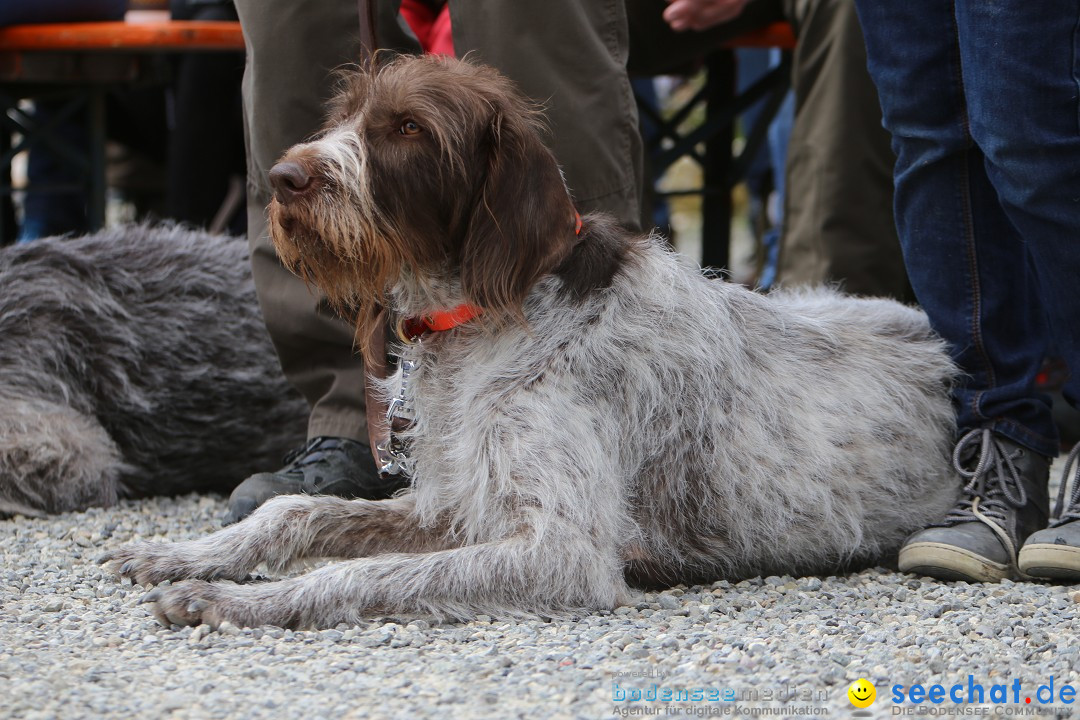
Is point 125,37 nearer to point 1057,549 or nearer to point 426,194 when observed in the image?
point 426,194

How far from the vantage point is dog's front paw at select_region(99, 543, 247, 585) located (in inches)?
129

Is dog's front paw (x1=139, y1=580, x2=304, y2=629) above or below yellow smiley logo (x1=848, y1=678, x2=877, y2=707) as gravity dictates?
below

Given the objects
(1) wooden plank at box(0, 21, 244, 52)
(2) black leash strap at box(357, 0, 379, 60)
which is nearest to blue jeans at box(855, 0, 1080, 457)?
(2) black leash strap at box(357, 0, 379, 60)

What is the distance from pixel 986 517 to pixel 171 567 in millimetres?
2343

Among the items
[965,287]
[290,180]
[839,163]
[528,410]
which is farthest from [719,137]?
[290,180]

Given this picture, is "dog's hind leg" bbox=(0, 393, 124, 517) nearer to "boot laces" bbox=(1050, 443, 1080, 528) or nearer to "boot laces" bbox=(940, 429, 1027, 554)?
"boot laces" bbox=(940, 429, 1027, 554)

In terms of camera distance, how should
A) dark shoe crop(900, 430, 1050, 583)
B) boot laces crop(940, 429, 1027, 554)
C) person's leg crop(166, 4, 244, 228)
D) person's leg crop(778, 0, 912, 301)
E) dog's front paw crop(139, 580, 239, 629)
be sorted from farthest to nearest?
person's leg crop(166, 4, 244, 228), person's leg crop(778, 0, 912, 301), boot laces crop(940, 429, 1027, 554), dark shoe crop(900, 430, 1050, 583), dog's front paw crop(139, 580, 239, 629)

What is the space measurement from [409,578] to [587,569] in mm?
445

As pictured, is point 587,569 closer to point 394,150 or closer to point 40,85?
point 394,150

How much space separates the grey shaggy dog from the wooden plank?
1457mm

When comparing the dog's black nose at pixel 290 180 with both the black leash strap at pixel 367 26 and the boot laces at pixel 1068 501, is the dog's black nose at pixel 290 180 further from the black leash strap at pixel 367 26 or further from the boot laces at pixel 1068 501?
the boot laces at pixel 1068 501

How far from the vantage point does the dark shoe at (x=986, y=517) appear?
11.6ft

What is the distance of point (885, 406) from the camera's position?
3.70 metres

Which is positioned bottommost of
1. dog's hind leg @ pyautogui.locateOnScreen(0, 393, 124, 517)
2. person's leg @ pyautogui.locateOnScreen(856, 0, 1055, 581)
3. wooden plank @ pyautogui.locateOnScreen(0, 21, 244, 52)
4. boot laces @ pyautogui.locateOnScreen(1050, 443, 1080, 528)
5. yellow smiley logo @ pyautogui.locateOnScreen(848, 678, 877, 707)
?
dog's hind leg @ pyautogui.locateOnScreen(0, 393, 124, 517)
